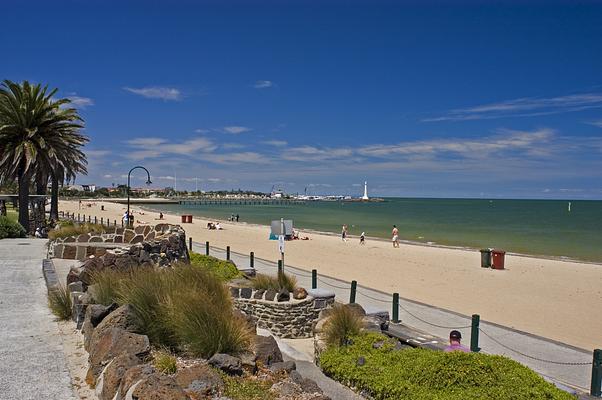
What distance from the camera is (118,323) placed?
6473 mm

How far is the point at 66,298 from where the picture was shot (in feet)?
29.4

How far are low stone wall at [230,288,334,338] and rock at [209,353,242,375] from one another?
565cm

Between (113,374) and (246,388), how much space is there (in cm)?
139

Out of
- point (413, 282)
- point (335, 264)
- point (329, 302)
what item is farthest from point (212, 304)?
point (335, 264)

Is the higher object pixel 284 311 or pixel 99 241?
pixel 99 241

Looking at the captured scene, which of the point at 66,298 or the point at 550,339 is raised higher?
the point at 66,298

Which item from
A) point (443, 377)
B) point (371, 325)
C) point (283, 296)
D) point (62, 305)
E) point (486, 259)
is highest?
point (62, 305)

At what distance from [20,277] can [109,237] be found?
16.2 feet

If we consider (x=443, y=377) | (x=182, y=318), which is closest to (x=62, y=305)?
(x=182, y=318)

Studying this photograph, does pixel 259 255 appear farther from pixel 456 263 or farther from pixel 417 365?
pixel 417 365

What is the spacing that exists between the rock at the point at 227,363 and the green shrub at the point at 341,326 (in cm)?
362

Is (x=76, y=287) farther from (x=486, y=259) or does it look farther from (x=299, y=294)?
(x=486, y=259)

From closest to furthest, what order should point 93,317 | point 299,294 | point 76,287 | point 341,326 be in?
point 93,317, point 341,326, point 76,287, point 299,294

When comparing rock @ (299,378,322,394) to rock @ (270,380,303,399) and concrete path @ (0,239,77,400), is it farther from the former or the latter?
concrete path @ (0,239,77,400)
